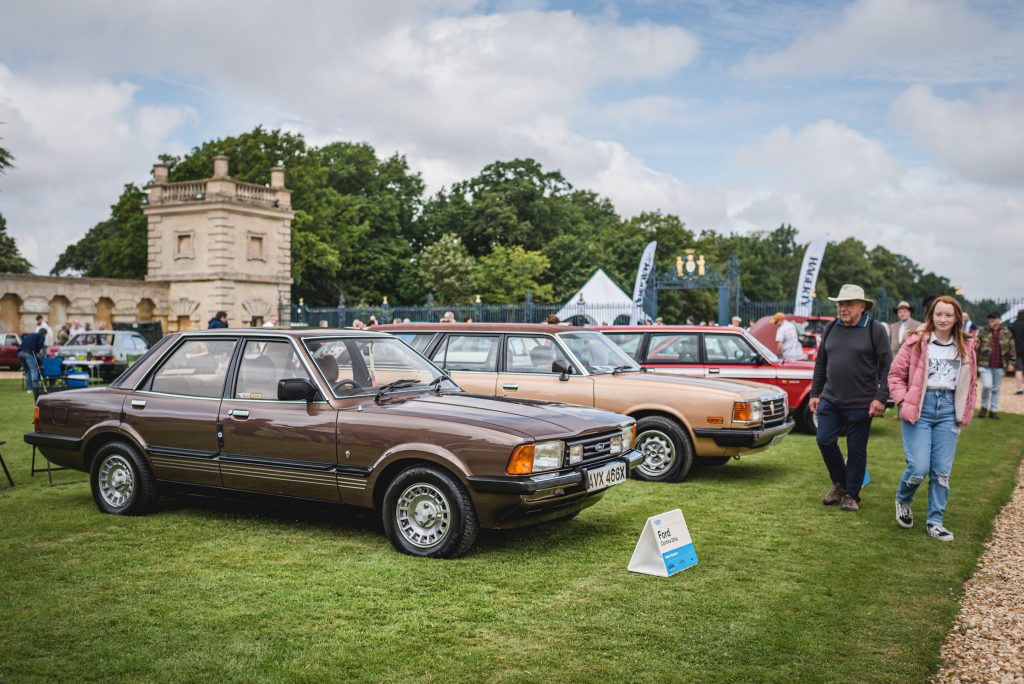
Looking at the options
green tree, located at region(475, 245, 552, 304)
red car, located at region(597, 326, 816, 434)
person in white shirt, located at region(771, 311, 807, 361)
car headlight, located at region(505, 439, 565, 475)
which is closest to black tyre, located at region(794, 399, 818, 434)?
red car, located at region(597, 326, 816, 434)

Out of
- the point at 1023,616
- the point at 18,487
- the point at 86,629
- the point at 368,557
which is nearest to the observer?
the point at 86,629

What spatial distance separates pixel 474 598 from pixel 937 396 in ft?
14.1

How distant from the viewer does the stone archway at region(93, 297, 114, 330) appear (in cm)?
4019

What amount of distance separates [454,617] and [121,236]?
54.1m

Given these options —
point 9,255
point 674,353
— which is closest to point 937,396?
point 674,353

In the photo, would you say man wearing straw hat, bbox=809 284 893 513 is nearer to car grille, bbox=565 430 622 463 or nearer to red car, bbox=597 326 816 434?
car grille, bbox=565 430 622 463

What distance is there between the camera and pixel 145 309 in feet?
141

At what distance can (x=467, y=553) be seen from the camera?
21.6 feet

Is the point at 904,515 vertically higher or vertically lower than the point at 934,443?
lower

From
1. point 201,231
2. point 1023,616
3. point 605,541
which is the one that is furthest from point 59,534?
point 201,231

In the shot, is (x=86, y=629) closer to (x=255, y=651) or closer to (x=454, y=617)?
(x=255, y=651)

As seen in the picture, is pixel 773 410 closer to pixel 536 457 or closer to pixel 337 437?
pixel 536 457

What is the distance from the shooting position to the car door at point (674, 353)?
13.2 m

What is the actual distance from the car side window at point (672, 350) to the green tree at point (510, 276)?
45628 millimetres
